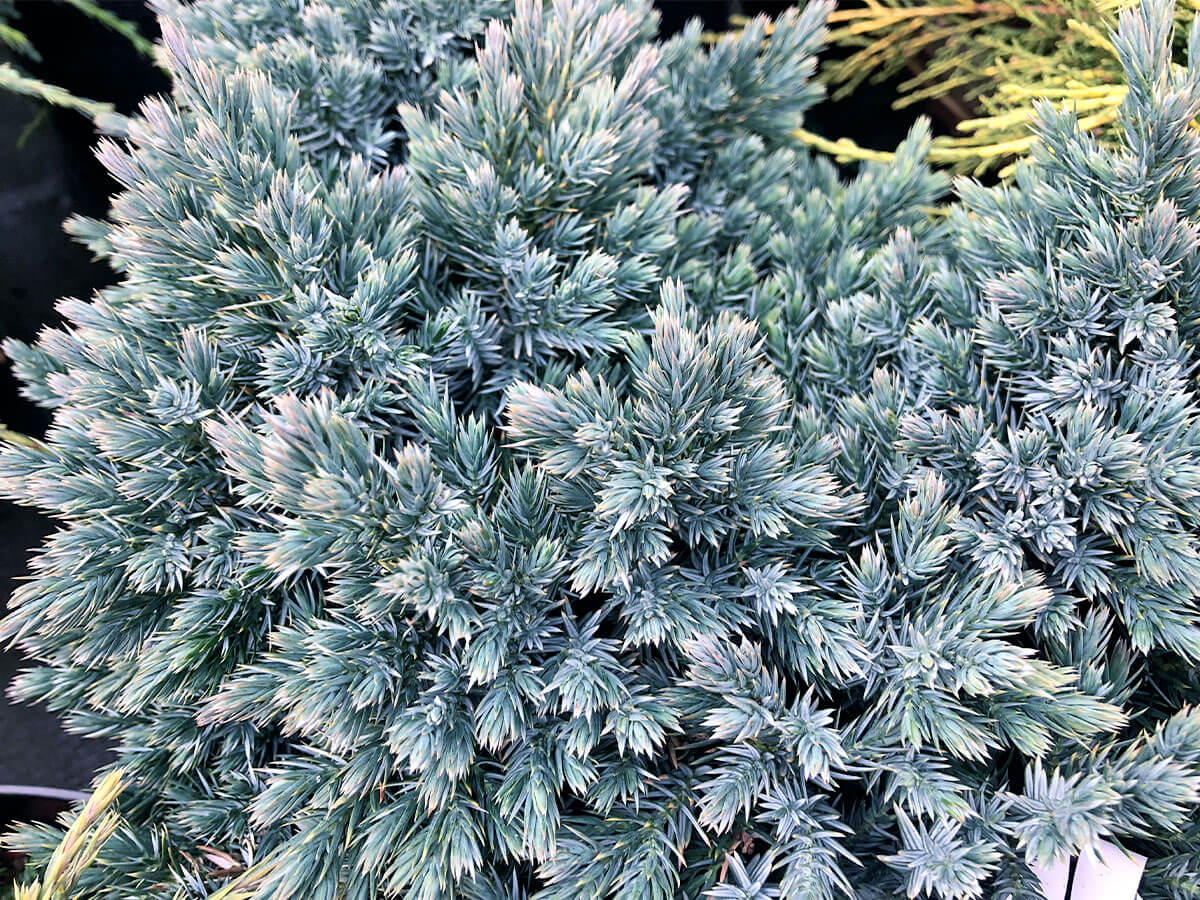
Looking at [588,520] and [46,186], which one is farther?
[46,186]

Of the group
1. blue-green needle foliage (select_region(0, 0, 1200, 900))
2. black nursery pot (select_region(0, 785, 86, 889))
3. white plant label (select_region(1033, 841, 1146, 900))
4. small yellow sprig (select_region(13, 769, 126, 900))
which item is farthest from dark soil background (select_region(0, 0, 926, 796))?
white plant label (select_region(1033, 841, 1146, 900))

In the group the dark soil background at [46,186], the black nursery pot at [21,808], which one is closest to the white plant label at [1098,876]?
the black nursery pot at [21,808]

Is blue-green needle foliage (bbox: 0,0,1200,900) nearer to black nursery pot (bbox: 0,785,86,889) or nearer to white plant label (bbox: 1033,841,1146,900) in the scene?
white plant label (bbox: 1033,841,1146,900)

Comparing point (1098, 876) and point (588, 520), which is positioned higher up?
point (588, 520)

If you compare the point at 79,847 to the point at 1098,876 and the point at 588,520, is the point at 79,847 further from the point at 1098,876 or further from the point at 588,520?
the point at 1098,876

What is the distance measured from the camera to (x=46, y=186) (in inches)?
61.6

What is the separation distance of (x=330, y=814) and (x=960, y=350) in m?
0.91

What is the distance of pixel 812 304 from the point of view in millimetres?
1185

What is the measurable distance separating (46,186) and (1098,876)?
204 centimetres

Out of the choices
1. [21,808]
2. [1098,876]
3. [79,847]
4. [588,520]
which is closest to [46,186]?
[21,808]

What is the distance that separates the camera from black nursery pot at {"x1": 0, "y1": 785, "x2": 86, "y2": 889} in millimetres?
1037

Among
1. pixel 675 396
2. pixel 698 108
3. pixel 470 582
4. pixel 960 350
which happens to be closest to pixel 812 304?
pixel 960 350

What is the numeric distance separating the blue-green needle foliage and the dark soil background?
14.8 inches

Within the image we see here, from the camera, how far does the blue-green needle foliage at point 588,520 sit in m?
0.77
